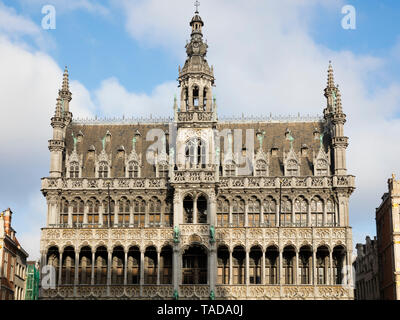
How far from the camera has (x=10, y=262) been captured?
7875cm

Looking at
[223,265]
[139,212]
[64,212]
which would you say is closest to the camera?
[223,265]

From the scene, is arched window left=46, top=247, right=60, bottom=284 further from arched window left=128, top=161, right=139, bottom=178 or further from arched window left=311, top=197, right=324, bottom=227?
arched window left=311, top=197, right=324, bottom=227

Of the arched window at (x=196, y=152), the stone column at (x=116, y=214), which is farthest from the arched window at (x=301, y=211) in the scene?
the stone column at (x=116, y=214)

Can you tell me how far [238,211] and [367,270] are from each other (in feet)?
82.3

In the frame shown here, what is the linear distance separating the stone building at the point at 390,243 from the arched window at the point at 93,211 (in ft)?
97.8

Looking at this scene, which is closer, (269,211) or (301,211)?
(301,211)

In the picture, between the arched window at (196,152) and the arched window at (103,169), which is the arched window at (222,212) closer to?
the arched window at (196,152)

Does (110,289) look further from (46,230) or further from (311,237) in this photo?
(311,237)

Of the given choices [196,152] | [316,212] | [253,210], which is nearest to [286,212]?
[316,212]

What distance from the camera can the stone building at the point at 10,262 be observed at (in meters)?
74.4

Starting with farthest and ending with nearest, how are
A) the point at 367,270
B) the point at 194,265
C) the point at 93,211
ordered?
the point at 367,270
the point at 93,211
the point at 194,265

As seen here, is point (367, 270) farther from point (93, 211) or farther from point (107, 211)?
point (93, 211)

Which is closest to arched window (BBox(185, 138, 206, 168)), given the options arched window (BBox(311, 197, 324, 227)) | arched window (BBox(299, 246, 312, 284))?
arched window (BBox(311, 197, 324, 227))
